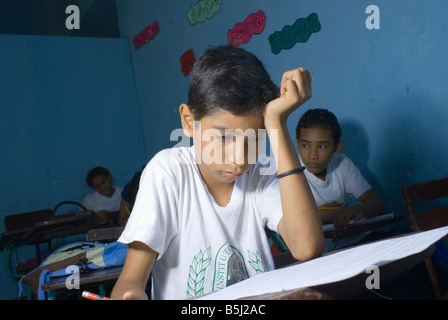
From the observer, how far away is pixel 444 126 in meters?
1.86

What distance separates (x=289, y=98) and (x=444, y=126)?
125 centimetres

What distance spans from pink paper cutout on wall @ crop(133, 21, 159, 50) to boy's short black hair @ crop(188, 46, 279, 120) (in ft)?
11.5

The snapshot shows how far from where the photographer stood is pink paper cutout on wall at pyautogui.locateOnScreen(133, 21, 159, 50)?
427 cm

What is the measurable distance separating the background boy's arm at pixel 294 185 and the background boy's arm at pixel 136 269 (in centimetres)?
33

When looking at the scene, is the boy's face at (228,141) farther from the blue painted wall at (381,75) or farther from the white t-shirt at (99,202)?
the white t-shirt at (99,202)

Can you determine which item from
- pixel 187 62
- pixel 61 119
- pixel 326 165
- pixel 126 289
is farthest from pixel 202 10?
pixel 126 289

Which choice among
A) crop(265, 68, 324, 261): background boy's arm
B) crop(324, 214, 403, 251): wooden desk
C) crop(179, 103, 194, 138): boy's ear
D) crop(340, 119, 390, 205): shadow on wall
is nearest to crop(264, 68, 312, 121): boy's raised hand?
crop(265, 68, 324, 261): background boy's arm

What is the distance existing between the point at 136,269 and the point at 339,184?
1569mm

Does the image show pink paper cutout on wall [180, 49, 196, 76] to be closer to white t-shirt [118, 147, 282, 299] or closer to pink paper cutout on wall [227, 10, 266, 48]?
pink paper cutout on wall [227, 10, 266, 48]

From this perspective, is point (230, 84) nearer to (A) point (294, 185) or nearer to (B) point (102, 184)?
(A) point (294, 185)

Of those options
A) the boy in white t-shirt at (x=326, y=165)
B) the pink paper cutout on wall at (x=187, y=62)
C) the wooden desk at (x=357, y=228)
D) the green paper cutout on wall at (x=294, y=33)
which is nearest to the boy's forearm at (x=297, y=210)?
the wooden desk at (x=357, y=228)
